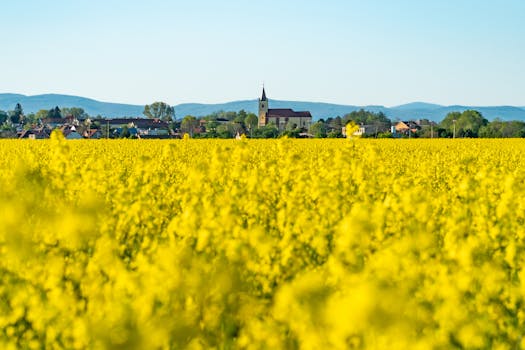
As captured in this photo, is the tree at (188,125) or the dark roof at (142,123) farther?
the dark roof at (142,123)

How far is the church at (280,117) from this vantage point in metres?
174

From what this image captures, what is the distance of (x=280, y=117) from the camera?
181 metres

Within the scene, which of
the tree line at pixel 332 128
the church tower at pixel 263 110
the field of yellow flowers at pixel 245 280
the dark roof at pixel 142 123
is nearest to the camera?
the field of yellow flowers at pixel 245 280

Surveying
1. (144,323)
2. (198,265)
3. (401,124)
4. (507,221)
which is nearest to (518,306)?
(507,221)

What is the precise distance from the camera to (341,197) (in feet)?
25.6

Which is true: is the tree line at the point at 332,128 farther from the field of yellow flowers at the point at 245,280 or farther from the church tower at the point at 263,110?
the field of yellow flowers at the point at 245,280

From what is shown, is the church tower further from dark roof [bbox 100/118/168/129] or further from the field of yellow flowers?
the field of yellow flowers

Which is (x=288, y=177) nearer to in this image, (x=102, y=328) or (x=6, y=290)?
(x=6, y=290)

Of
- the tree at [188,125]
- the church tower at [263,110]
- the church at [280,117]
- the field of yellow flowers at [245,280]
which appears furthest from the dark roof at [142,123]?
the field of yellow flowers at [245,280]

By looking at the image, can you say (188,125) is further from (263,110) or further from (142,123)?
(263,110)

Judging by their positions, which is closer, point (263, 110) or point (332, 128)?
point (332, 128)

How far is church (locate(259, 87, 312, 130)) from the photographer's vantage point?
572 ft

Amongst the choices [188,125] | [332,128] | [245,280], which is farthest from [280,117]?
[245,280]

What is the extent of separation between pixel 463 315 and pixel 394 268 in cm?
42
